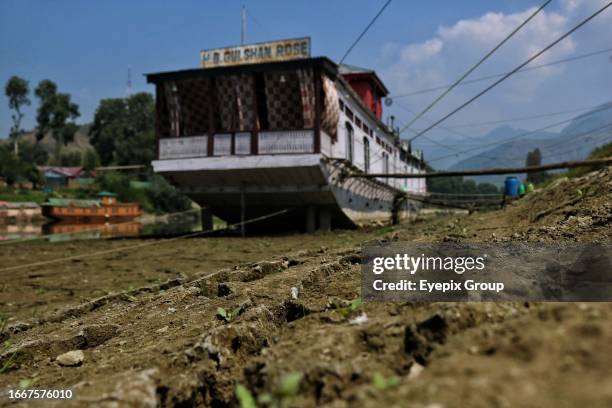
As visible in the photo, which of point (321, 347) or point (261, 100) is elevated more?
point (261, 100)

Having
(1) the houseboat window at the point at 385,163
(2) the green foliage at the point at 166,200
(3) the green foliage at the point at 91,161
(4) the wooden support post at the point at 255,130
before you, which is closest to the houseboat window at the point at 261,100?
(4) the wooden support post at the point at 255,130

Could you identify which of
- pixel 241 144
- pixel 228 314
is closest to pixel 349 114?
pixel 241 144

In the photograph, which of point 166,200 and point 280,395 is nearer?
point 280,395

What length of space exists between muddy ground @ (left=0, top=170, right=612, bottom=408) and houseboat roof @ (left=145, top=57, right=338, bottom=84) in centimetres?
1016

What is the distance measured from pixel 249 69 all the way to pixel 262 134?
2195mm

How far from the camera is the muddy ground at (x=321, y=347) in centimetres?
110

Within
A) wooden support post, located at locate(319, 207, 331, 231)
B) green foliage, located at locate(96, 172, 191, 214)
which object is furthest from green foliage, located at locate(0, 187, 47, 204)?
wooden support post, located at locate(319, 207, 331, 231)

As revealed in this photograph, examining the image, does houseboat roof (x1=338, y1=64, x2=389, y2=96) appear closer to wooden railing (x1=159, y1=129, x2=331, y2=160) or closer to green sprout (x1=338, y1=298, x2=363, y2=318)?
wooden railing (x1=159, y1=129, x2=331, y2=160)

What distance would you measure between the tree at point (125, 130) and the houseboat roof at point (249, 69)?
155ft

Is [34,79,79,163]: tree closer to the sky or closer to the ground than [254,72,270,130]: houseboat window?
closer to the sky

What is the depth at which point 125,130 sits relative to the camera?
214 ft

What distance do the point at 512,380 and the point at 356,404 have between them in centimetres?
40

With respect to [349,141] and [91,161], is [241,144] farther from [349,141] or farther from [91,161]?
[91,161]

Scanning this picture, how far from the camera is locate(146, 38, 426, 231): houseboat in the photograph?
13.7 meters
